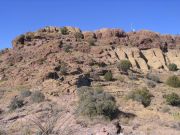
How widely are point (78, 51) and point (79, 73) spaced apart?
10.7 metres

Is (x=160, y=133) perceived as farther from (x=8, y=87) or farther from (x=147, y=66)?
(x=147, y=66)

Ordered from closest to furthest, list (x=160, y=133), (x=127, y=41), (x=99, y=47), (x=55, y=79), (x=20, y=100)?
(x=160, y=133), (x=20, y=100), (x=55, y=79), (x=99, y=47), (x=127, y=41)

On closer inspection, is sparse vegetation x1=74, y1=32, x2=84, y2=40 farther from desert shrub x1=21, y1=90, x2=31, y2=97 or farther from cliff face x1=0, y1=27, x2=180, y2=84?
desert shrub x1=21, y1=90, x2=31, y2=97

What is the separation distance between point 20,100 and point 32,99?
0.97 meters

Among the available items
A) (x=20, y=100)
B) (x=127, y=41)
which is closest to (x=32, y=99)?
(x=20, y=100)

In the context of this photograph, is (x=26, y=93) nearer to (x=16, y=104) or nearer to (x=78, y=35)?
(x=16, y=104)

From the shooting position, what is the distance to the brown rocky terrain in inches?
947

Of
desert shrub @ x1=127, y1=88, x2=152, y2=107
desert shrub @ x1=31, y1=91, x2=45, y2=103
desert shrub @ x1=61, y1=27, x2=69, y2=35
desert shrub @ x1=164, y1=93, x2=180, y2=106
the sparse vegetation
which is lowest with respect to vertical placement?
desert shrub @ x1=164, y1=93, x2=180, y2=106

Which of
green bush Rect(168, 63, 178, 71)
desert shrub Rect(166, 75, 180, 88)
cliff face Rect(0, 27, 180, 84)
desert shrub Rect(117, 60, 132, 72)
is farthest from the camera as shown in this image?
green bush Rect(168, 63, 178, 71)

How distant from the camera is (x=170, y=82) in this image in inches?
1711

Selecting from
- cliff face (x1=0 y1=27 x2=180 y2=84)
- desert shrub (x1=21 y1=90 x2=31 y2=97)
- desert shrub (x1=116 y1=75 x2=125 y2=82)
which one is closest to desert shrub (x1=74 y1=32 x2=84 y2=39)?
cliff face (x1=0 y1=27 x2=180 y2=84)

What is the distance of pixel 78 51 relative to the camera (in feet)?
169

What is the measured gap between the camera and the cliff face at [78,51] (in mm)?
43531

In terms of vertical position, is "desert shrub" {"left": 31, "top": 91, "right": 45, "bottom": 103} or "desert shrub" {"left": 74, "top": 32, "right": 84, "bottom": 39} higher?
"desert shrub" {"left": 74, "top": 32, "right": 84, "bottom": 39}
